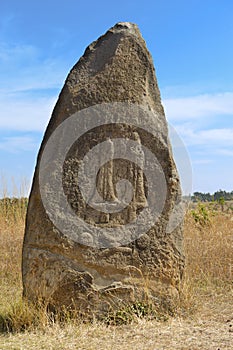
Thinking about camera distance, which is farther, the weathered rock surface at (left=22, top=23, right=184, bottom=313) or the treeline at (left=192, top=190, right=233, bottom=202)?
the treeline at (left=192, top=190, right=233, bottom=202)

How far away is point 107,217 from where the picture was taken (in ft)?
16.3

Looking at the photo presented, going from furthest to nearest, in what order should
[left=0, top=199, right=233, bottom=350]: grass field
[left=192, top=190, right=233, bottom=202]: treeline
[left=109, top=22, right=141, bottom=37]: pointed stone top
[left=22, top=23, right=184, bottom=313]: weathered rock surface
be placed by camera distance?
[left=192, top=190, right=233, bottom=202]: treeline
[left=109, top=22, right=141, bottom=37]: pointed stone top
[left=22, top=23, right=184, bottom=313]: weathered rock surface
[left=0, top=199, right=233, bottom=350]: grass field

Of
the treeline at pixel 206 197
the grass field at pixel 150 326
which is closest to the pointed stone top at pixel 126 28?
the grass field at pixel 150 326

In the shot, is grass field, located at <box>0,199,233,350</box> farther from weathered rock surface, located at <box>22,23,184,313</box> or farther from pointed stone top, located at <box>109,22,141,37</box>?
pointed stone top, located at <box>109,22,141,37</box>

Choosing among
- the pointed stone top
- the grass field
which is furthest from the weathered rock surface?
the grass field

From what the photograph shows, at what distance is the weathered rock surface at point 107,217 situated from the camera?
4.89 metres

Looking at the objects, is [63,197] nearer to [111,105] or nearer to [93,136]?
[93,136]

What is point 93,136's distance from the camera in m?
5.00

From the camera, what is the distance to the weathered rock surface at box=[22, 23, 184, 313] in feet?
16.0

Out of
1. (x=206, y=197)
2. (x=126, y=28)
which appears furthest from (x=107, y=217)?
(x=206, y=197)

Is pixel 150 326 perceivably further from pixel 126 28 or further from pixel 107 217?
pixel 126 28

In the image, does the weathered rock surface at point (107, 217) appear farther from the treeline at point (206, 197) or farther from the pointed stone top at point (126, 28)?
the treeline at point (206, 197)

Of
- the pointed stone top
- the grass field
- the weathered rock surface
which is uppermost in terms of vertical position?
the pointed stone top

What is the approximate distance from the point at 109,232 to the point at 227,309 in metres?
1.73
